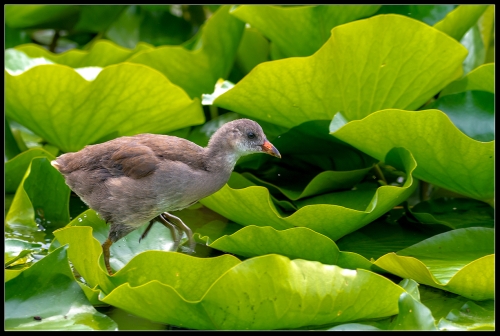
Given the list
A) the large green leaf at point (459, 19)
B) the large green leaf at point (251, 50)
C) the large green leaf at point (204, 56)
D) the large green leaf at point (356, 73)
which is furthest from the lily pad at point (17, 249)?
the large green leaf at point (459, 19)

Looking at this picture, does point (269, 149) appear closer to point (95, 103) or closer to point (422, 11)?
point (95, 103)

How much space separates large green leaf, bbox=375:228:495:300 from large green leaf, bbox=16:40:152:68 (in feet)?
6.86

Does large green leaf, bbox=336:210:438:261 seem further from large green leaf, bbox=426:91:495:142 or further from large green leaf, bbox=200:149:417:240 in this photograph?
large green leaf, bbox=426:91:495:142

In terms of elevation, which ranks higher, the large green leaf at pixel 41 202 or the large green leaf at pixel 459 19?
the large green leaf at pixel 459 19

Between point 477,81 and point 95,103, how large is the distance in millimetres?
1823

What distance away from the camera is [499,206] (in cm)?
292

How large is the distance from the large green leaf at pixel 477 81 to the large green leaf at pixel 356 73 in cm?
21

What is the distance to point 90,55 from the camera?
399cm

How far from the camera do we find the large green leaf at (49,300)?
2.33m

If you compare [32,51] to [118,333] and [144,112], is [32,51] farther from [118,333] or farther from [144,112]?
[118,333]

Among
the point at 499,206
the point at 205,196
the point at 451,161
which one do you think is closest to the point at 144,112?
the point at 205,196

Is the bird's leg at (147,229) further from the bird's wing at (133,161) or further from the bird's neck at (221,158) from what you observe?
the bird's neck at (221,158)

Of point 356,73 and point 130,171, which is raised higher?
point 356,73

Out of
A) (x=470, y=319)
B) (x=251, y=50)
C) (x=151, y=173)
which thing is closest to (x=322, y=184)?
(x=151, y=173)
